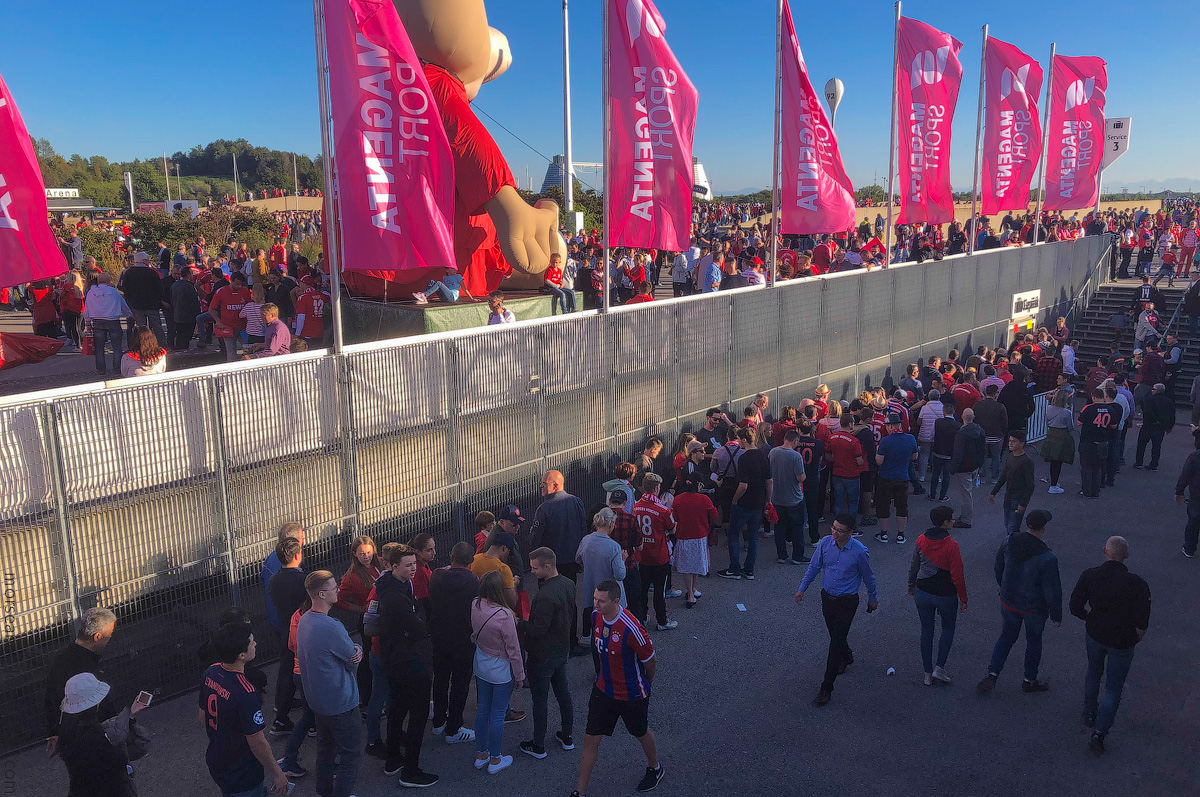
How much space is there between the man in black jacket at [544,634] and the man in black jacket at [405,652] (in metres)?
0.79

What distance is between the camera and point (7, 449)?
5.91 m

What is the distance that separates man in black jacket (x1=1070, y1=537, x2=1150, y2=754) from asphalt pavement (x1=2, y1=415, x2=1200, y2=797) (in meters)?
0.38

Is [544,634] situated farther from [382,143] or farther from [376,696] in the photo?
[382,143]

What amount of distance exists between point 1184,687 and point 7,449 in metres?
9.99

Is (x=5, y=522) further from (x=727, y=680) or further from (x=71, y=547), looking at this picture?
(x=727, y=680)

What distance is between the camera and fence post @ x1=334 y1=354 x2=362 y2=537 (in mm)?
7977

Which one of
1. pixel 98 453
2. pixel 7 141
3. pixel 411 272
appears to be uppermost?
pixel 7 141

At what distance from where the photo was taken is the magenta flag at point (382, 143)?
7.46 meters

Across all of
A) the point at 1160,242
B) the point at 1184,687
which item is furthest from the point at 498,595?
the point at 1160,242

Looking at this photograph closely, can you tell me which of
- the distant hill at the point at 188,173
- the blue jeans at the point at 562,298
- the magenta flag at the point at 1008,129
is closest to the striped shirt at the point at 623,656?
the blue jeans at the point at 562,298

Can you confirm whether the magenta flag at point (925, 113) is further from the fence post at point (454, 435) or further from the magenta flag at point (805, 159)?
the fence post at point (454, 435)

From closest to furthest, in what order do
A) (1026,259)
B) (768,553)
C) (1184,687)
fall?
(1184,687), (768,553), (1026,259)

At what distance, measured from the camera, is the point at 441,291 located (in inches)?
509

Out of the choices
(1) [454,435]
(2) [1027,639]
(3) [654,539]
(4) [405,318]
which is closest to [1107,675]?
(2) [1027,639]
